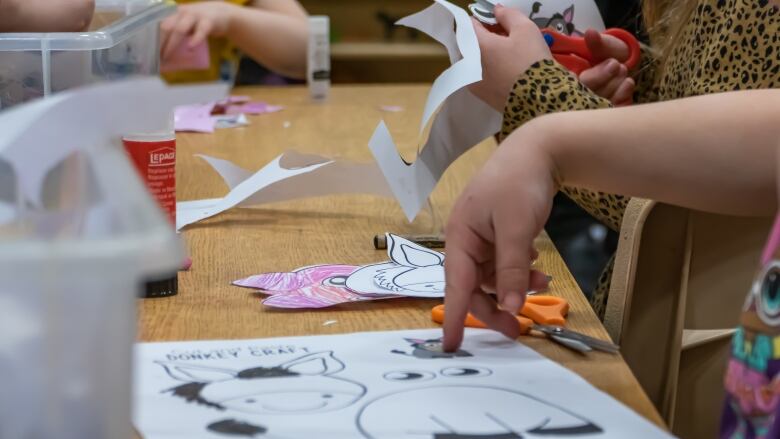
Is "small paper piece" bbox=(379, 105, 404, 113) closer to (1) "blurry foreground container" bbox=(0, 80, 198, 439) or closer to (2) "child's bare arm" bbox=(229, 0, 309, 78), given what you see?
(2) "child's bare arm" bbox=(229, 0, 309, 78)

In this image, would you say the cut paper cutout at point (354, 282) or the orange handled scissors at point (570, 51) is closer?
the cut paper cutout at point (354, 282)

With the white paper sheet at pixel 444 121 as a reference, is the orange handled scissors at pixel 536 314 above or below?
below

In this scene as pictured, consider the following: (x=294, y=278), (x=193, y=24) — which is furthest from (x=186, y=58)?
(x=294, y=278)

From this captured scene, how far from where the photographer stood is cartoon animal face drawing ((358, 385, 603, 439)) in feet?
1.53

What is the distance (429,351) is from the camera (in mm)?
575

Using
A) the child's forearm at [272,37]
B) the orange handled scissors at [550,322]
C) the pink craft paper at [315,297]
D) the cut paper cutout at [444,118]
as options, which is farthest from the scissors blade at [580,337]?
the child's forearm at [272,37]

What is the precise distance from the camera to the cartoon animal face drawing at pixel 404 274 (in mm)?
681

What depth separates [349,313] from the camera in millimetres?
650

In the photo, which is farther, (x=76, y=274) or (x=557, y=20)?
(x=557, y=20)

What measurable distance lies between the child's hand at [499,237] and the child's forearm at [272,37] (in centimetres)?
120

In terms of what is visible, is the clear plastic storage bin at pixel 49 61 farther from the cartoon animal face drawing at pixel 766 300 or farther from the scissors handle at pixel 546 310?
the cartoon animal face drawing at pixel 766 300

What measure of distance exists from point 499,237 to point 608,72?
0.45 meters

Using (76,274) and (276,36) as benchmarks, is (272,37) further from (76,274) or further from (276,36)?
(76,274)

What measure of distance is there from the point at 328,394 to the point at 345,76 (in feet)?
9.25
